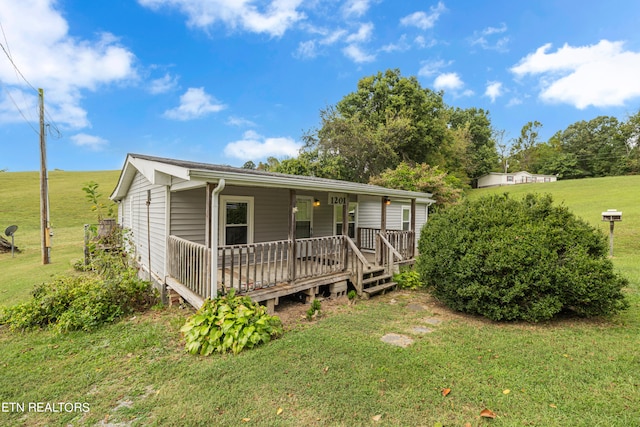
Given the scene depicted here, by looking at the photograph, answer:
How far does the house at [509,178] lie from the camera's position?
41.9m

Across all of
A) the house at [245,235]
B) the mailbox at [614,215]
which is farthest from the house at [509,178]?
the house at [245,235]

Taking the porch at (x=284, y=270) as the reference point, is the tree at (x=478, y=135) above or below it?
Answer: above

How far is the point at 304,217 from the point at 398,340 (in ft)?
17.1

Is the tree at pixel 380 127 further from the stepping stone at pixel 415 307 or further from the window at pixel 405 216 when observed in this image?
the stepping stone at pixel 415 307

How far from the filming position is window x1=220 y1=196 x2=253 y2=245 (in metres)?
7.05

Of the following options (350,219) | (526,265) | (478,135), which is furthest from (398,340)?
(478,135)

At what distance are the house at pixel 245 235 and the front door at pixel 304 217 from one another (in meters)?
0.03

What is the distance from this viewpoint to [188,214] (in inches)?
262

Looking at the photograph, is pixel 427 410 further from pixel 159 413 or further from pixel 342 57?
pixel 342 57

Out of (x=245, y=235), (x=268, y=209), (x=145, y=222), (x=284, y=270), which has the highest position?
(x=268, y=209)

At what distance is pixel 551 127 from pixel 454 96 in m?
30.5

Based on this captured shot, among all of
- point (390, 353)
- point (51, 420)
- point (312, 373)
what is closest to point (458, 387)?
point (390, 353)

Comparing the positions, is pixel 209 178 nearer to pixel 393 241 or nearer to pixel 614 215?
pixel 393 241

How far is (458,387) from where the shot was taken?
3043 millimetres
